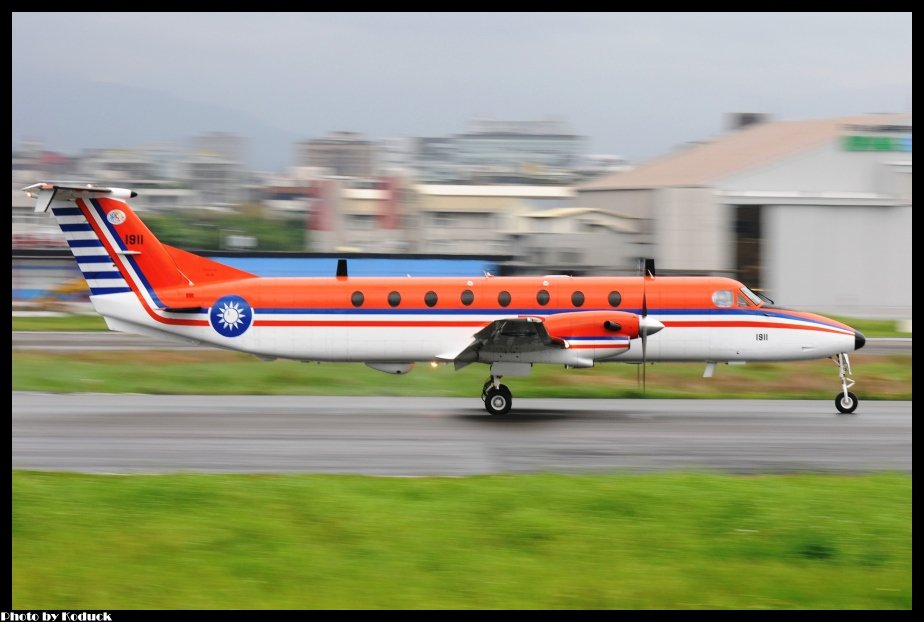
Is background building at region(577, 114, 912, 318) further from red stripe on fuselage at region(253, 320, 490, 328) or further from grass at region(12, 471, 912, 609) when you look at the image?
grass at region(12, 471, 912, 609)

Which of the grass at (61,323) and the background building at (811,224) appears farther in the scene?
the background building at (811,224)

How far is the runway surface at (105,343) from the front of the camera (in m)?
30.2

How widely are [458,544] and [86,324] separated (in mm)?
35620

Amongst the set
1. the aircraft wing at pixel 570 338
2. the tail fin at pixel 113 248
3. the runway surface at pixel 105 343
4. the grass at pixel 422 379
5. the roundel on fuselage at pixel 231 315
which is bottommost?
the grass at pixel 422 379

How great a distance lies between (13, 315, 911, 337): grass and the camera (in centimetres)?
3891

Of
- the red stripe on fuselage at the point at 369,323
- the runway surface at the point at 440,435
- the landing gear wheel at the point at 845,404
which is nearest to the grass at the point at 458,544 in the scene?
the runway surface at the point at 440,435

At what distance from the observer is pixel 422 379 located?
2433 centimetres

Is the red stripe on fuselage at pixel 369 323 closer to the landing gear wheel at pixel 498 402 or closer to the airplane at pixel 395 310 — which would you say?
the airplane at pixel 395 310

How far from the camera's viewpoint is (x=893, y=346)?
3108cm

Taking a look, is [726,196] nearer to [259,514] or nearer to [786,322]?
[786,322]

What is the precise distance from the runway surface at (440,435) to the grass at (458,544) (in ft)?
5.69

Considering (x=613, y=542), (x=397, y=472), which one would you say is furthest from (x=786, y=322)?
(x=613, y=542)

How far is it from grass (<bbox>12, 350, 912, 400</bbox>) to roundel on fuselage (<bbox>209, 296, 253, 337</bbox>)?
3.57 m

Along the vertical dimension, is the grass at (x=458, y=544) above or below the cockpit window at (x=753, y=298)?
below
